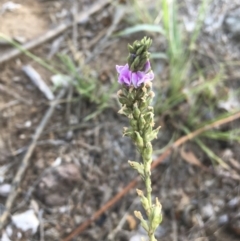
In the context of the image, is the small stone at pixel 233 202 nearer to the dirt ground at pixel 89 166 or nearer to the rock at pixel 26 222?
the dirt ground at pixel 89 166

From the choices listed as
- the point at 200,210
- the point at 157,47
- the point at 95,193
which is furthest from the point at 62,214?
the point at 157,47

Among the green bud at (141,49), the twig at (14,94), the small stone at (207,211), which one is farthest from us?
the twig at (14,94)

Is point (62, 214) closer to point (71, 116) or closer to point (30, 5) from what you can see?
point (71, 116)

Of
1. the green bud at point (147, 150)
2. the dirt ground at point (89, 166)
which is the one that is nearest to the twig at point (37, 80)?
the dirt ground at point (89, 166)

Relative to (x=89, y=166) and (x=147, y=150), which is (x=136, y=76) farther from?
(x=89, y=166)

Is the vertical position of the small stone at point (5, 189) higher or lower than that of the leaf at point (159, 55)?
lower

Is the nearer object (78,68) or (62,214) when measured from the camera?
(62,214)
